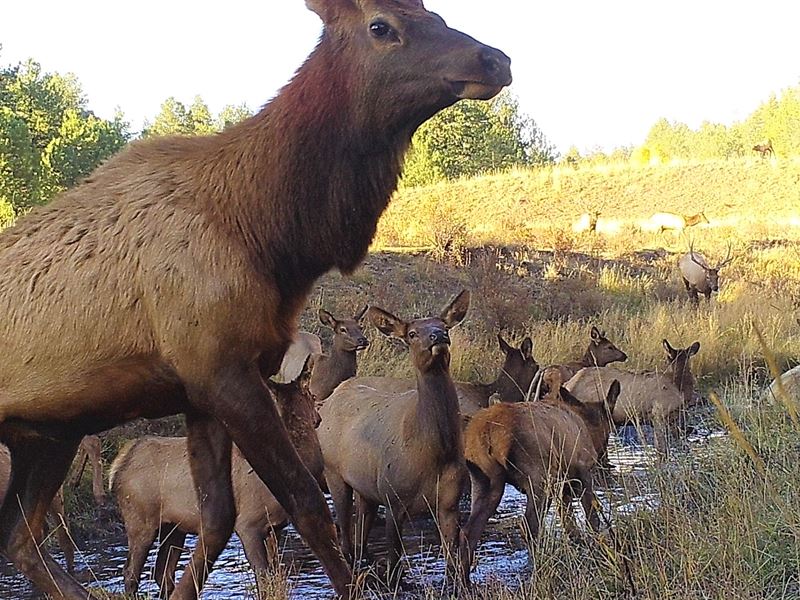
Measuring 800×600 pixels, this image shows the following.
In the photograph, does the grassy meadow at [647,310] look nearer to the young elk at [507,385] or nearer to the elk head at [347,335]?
the elk head at [347,335]

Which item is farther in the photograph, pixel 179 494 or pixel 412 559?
pixel 412 559

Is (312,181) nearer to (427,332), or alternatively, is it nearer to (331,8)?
(331,8)

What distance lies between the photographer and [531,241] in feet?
88.5

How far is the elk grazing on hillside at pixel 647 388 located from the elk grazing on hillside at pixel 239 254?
23.3 feet

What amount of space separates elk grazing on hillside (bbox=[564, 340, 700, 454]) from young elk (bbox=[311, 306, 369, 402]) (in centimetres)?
235

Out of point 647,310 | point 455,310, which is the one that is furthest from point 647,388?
point 647,310

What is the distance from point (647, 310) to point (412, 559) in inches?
482

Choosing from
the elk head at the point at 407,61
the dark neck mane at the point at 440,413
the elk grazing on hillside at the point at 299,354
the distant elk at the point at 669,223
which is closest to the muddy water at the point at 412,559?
the dark neck mane at the point at 440,413

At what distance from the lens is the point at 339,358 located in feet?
39.8

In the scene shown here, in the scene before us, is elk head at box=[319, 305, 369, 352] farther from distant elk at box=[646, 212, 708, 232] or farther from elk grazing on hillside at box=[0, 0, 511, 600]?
distant elk at box=[646, 212, 708, 232]

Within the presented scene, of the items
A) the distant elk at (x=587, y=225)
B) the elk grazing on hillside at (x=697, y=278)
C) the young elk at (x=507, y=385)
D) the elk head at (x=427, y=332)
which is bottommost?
the elk grazing on hillside at (x=697, y=278)

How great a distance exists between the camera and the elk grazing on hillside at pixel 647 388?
37.1 ft

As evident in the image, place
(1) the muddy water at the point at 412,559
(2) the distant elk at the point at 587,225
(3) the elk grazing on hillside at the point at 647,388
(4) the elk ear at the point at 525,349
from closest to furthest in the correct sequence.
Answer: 1. (1) the muddy water at the point at 412,559
2. (3) the elk grazing on hillside at the point at 647,388
3. (4) the elk ear at the point at 525,349
4. (2) the distant elk at the point at 587,225

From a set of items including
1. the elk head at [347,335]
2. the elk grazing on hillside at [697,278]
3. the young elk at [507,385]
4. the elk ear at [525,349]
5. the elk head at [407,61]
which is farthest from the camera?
the elk grazing on hillside at [697,278]
